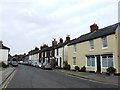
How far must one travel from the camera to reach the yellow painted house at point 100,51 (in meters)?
22.2

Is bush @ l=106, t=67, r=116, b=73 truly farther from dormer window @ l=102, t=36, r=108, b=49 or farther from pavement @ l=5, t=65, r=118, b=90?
pavement @ l=5, t=65, r=118, b=90

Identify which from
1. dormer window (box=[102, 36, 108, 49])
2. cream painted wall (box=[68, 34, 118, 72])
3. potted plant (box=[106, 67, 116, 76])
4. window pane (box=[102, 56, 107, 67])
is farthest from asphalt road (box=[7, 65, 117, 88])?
dormer window (box=[102, 36, 108, 49])

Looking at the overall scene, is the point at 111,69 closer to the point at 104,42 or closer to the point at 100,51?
the point at 100,51

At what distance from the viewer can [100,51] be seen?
25.4m

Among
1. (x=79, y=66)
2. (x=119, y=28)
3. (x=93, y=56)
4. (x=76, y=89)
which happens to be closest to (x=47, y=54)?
(x=79, y=66)

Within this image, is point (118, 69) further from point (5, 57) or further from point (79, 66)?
point (5, 57)

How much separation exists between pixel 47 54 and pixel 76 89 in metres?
49.6

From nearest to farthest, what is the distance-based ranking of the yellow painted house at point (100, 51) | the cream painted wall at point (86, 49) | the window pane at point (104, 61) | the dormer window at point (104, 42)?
the yellow painted house at point (100, 51), the cream painted wall at point (86, 49), the window pane at point (104, 61), the dormer window at point (104, 42)

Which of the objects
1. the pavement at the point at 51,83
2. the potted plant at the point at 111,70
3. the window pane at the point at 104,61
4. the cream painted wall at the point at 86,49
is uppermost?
the cream painted wall at the point at 86,49

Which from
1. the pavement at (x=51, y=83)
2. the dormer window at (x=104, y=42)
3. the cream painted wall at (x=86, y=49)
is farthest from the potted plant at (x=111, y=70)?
the pavement at (x=51, y=83)

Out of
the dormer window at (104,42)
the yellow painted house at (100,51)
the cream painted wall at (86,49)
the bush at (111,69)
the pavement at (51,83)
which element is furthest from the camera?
the dormer window at (104,42)

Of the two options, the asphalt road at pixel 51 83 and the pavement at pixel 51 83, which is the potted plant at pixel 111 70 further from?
the asphalt road at pixel 51 83

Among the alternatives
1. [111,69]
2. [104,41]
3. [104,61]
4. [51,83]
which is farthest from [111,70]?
[51,83]

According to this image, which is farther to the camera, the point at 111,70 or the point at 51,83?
the point at 111,70
